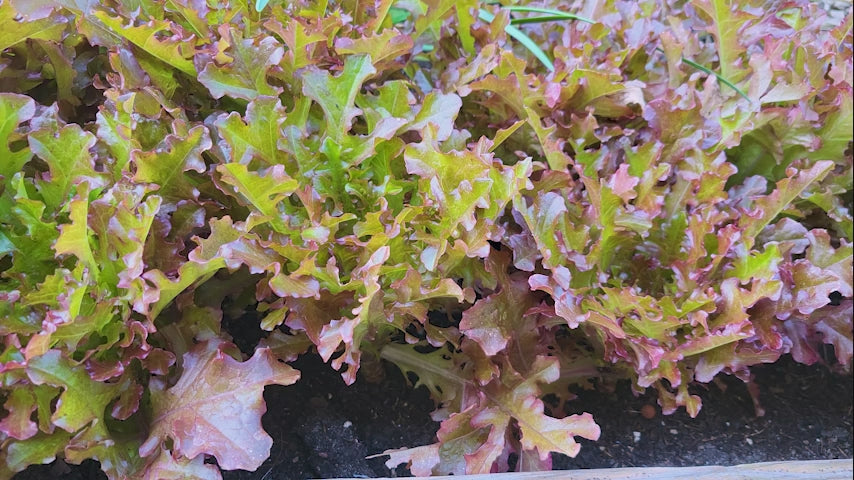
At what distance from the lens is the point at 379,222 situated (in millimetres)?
931

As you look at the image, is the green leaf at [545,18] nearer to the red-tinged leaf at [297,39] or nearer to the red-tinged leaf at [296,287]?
the red-tinged leaf at [297,39]

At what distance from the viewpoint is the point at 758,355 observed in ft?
3.45

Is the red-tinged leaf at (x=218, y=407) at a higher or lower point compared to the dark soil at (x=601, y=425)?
higher

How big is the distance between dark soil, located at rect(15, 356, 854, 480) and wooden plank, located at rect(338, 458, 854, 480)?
0.81 ft

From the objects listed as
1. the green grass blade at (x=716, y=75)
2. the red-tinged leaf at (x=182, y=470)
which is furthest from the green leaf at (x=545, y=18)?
the red-tinged leaf at (x=182, y=470)

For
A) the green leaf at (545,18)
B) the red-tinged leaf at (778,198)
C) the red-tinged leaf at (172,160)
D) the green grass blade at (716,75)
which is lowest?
the red-tinged leaf at (778,198)

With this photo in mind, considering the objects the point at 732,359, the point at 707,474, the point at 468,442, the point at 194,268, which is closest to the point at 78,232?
the point at 194,268

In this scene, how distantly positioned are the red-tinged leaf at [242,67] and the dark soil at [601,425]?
47cm

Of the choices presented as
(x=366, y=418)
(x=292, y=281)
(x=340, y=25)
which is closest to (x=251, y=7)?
(x=340, y=25)

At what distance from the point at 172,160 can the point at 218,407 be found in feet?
1.12

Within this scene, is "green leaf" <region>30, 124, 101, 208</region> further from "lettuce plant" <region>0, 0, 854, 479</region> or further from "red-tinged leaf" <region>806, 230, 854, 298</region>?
"red-tinged leaf" <region>806, 230, 854, 298</region>

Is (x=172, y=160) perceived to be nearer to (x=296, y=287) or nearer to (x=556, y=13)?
(x=296, y=287)

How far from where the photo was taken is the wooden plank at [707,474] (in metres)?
0.85

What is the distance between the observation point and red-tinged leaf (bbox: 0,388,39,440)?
2.55 ft
